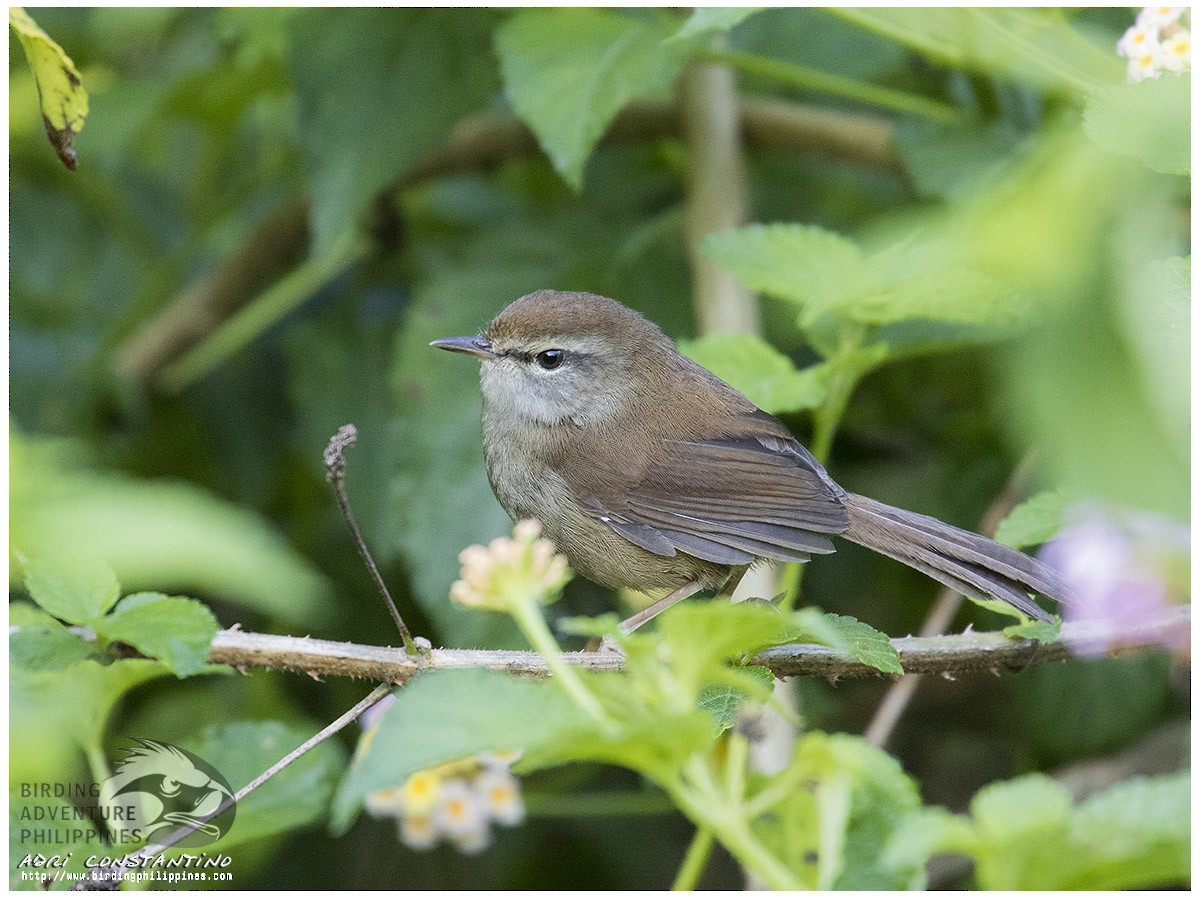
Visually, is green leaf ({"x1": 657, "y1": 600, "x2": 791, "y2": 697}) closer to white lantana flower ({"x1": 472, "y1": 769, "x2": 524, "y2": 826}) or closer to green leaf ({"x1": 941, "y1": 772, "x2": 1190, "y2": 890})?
green leaf ({"x1": 941, "y1": 772, "x2": 1190, "y2": 890})

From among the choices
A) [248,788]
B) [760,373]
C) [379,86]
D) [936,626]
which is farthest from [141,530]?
[379,86]

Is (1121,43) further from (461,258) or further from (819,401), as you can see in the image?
(461,258)

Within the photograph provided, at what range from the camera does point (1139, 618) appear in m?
1.97

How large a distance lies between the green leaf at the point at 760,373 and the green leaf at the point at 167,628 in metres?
1.17

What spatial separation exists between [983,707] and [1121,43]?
207 centimetres

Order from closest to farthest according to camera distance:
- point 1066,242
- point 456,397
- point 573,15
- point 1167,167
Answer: point 1066,242, point 1167,167, point 573,15, point 456,397

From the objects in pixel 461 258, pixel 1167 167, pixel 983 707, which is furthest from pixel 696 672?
pixel 983 707

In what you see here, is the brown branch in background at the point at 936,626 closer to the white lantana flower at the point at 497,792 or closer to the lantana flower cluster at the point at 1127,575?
the lantana flower cluster at the point at 1127,575

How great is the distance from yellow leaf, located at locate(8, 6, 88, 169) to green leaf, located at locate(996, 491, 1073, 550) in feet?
5.50

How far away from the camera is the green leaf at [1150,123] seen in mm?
1114

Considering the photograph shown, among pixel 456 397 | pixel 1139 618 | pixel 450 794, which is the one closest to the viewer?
pixel 1139 618

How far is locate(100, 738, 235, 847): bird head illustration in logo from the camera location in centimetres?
197

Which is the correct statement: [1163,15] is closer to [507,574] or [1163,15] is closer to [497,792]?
[507,574]

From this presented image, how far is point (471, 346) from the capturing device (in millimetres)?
2977
